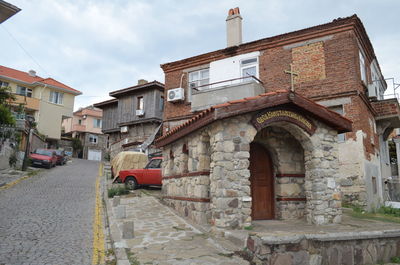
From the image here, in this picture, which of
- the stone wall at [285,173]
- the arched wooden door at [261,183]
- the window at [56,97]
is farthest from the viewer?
the window at [56,97]

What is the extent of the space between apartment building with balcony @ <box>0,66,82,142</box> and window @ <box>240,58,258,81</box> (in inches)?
1027

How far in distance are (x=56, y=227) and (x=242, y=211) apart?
4.66m

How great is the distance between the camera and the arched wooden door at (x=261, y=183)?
28.6 feet

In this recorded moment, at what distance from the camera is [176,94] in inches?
717

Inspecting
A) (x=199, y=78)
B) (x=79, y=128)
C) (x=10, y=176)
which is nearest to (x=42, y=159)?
(x=10, y=176)

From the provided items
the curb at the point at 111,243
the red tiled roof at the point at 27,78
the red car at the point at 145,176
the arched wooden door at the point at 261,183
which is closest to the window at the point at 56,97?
the red tiled roof at the point at 27,78

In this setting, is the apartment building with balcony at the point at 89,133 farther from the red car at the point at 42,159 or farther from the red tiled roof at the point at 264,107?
the red tiled roof at the point at 264,107

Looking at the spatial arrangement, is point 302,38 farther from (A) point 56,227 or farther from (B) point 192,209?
(A) point 56,227

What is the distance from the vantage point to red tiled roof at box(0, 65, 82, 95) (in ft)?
111

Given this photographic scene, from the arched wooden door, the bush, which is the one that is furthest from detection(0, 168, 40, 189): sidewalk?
the bush

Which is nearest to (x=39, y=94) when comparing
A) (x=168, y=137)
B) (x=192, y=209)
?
(x=168, y=137)

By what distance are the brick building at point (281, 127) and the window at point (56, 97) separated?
21.9 metres

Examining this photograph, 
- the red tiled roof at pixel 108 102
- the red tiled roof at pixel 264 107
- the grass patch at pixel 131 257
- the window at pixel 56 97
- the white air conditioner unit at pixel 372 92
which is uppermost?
the window at pixel 56 97

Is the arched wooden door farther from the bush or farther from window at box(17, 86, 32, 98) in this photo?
window at box(17, 86, 32, 98)
